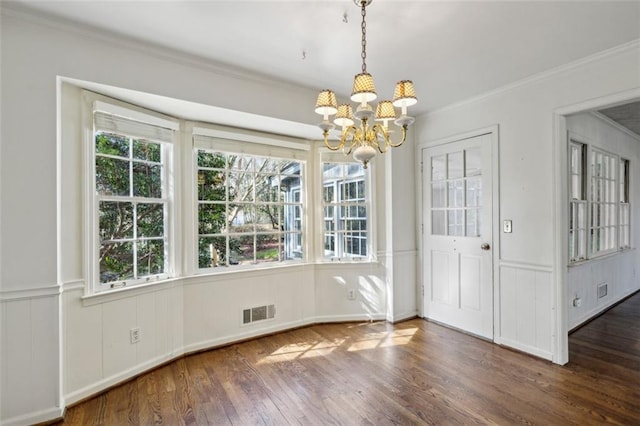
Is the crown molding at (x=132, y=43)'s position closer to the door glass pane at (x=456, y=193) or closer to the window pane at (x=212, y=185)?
the window pane at (x=212, y=185)

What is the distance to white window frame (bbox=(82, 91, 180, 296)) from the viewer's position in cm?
249

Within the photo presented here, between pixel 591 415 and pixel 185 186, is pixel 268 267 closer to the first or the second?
pixel 185 186

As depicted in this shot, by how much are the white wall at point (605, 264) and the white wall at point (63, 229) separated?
3.72 m

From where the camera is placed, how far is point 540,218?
304cm

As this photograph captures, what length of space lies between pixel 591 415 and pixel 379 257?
7.77 ft

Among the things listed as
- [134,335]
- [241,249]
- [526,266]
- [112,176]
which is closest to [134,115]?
[112,176]

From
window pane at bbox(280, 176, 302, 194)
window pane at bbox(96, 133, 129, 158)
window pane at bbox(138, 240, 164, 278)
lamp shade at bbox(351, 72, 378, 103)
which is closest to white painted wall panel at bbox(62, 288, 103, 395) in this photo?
window pane at bbox(138, 240, 164, 278)

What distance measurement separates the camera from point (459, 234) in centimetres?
380


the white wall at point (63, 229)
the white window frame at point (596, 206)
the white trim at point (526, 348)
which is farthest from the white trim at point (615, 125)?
the white wall at point (63, 229)

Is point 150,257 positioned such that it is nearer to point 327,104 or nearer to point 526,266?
point 327,104

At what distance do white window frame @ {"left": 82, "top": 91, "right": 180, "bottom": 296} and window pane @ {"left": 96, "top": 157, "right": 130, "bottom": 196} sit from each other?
0.17 feet

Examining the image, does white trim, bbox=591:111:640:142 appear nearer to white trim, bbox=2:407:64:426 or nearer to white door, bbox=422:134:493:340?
white door, bbox=422:134:493:340

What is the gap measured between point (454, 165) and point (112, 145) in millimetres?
3543

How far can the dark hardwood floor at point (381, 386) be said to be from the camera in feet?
7.14
